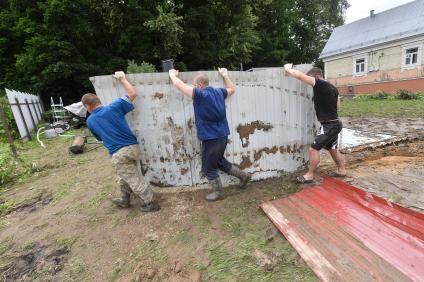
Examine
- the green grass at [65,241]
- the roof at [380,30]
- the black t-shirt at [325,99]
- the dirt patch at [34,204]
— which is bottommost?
the green grass at [65,241]

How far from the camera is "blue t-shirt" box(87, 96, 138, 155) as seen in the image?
3268 millimetres

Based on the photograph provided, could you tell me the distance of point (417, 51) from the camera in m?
19.4

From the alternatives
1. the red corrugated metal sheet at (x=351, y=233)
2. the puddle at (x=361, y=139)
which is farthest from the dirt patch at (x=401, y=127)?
the red corrugated metal sheet at (x=351, y=233)

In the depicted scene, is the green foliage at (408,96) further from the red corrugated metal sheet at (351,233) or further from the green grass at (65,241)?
the green grass at (65,241)

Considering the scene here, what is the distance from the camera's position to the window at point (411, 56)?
Result: 19.3 m

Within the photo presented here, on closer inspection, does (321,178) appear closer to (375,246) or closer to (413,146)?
(375,246)

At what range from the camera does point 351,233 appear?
8.75ft

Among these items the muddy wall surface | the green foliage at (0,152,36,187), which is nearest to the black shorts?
the muddy wall surface

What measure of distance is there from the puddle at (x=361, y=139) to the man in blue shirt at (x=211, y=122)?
285 centimetres

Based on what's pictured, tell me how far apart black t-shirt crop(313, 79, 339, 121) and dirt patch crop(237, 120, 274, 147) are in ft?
2.51

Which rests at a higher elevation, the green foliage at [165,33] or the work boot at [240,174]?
the green foliage at [165,33]

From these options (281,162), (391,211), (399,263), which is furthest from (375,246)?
(281,162)


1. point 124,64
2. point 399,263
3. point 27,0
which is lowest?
point 399,263

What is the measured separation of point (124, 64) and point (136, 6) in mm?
4015
